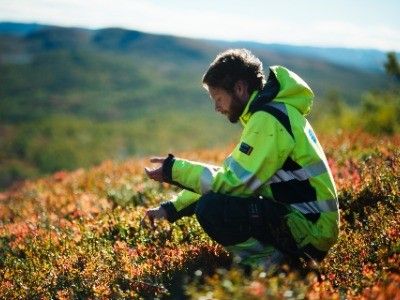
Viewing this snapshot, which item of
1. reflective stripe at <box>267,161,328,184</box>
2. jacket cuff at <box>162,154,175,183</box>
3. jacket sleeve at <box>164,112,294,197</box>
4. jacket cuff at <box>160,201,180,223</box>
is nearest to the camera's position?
jacket sleeve at <box>164,112,294,197</box>

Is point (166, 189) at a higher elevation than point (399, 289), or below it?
below

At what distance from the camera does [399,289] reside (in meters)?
3.40

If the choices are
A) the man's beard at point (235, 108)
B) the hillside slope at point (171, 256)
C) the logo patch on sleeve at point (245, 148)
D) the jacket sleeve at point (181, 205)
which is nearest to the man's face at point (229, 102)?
the man's beard at point (235, 108)

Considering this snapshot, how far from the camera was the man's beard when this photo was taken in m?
4.62

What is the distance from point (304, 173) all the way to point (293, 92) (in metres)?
0.75

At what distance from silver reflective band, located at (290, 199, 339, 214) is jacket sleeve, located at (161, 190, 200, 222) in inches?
44.2

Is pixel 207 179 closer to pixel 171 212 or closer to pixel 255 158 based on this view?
pixel 255 158

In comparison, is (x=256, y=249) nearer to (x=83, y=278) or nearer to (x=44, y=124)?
(x=83, y=278)

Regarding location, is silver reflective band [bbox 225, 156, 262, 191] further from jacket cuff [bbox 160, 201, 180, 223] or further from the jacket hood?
jacket cuff [bbox 160, 201, 180, 223]

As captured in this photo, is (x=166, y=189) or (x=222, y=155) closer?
(x=166, y=189)

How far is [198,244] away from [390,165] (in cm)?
340

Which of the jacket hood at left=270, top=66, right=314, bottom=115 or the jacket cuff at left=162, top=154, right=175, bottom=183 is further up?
the jacket hood at left=270, top=66, right=314, bottom=115

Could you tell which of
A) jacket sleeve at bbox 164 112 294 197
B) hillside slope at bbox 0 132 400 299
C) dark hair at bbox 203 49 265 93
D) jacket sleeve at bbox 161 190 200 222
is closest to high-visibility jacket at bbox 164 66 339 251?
jacket sleeve at bbox 164 112 294 197

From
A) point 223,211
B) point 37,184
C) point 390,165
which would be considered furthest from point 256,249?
point 37,184
